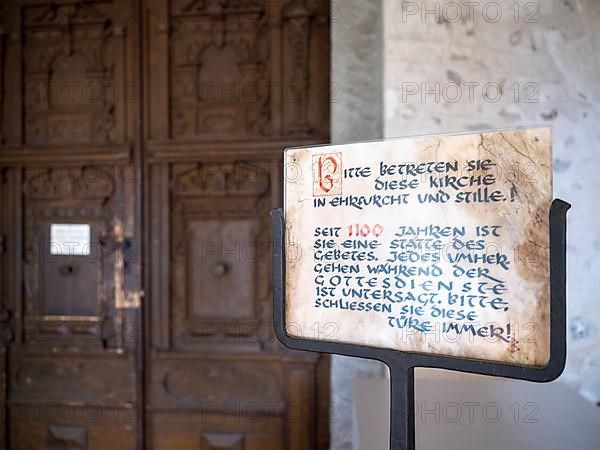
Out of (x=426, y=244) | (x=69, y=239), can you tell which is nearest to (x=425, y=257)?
(x=426, y=244)

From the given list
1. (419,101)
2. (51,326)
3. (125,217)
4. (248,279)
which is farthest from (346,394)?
(51,326)

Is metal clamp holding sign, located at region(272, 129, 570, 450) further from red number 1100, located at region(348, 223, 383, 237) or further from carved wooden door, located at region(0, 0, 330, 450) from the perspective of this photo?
carved wooden door, located at region(0, 0, 330, 450)

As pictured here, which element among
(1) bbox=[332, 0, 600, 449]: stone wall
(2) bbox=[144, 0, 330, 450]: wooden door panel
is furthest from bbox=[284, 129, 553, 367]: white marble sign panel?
(2) bbox=[144, 0, 330, 450]: wooden door panel

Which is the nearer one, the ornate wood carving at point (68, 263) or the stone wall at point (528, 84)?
the stone wall at point (528, 84)

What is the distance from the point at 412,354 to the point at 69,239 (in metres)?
1.83

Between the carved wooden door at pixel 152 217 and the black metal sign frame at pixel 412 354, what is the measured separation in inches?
44.6

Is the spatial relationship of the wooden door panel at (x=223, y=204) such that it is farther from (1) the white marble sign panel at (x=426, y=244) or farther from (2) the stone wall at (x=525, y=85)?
(1) the white marble sign panel at (x=426, y=244)

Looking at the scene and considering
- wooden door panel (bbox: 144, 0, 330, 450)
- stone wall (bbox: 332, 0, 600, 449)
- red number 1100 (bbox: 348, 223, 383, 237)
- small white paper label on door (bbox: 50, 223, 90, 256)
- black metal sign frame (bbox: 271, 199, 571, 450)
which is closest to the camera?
black metal sign frame (bbox: 271, 199, 571, 450)

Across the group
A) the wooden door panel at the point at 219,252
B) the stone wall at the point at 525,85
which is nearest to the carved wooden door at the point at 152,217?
the wooden door panel at the point at 219,252

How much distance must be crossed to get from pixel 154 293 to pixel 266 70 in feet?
3.74

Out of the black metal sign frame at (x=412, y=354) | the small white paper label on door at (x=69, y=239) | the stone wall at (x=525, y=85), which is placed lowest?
the black metal sign frame at (x=412, y=354)

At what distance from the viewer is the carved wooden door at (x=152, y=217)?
190 cm

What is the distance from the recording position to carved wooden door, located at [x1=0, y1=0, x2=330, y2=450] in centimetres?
190

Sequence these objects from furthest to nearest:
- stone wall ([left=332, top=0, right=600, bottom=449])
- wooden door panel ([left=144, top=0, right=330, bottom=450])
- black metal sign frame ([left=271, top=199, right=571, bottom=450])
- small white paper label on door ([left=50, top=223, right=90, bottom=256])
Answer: small white paper label on door ([left=50, top=223, right=90, bottom=256]) < wooden door panel ([left=144, top=0, right=330, bottom=450]) < stone wall ([left=332, top=0, right=600, bottom=449]) < black metal sign frame ([left=271, top=199, right=571, bottom=450])
